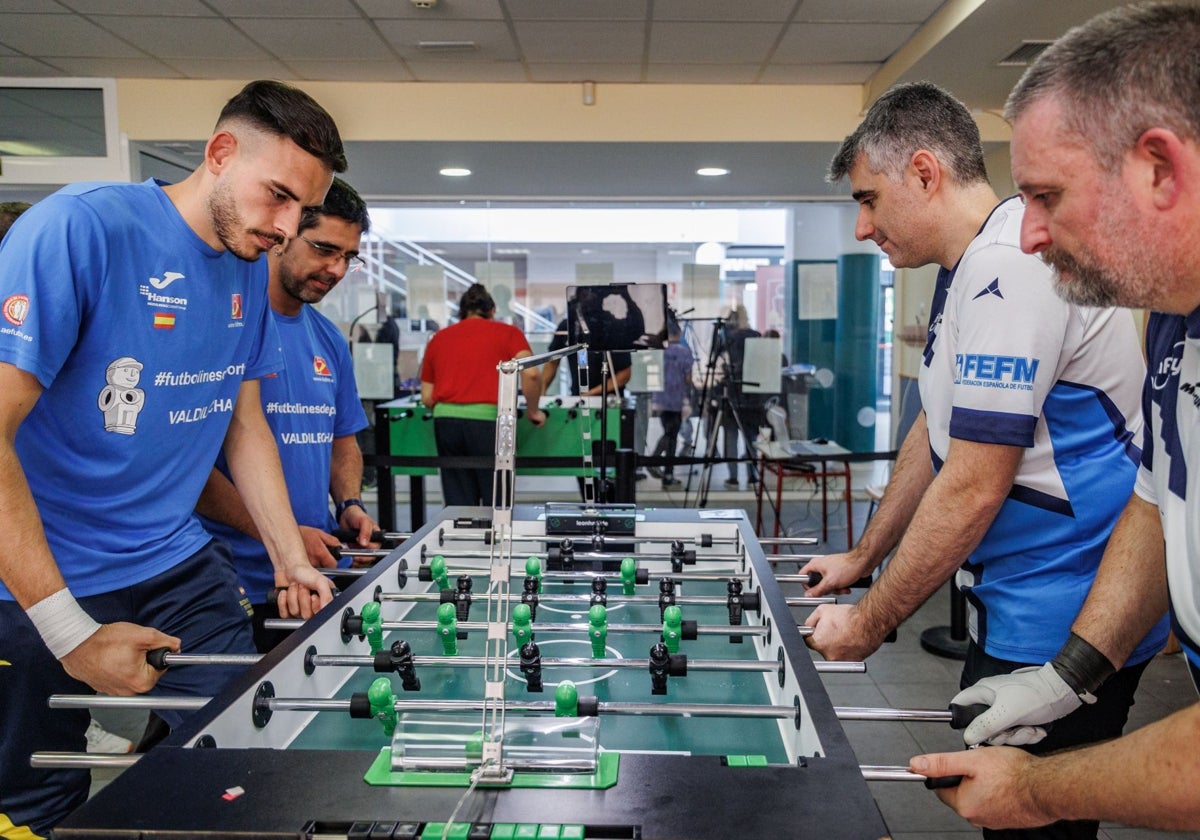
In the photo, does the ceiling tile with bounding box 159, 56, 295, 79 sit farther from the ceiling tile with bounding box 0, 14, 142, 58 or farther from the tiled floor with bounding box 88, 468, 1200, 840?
the tiled floor with bounding box 88, 468, 1200, 840

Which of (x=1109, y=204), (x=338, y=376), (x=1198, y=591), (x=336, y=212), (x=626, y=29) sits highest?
(x=626, y=29)

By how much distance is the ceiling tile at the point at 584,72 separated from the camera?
15.9 ft

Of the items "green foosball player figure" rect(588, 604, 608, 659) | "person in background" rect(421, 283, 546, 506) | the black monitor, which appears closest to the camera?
"green foosball player figure" rect(588, 604, 608, 659)

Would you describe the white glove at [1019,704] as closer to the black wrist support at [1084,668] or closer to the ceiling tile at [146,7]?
the black wrist support at [1084,668]

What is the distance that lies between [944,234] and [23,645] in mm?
1894

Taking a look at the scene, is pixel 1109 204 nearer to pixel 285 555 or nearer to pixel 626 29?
pixel 285 555

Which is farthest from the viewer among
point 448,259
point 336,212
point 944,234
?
point 448,259

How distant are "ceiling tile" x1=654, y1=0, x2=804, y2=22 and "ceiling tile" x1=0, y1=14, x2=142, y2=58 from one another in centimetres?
286

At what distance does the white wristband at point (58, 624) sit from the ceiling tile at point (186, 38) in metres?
3.69

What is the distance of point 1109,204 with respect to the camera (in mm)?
982

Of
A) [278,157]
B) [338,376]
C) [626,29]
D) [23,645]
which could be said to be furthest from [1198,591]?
[626,29]

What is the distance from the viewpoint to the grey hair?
2.99 feet

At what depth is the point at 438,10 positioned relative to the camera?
4027 millimetres

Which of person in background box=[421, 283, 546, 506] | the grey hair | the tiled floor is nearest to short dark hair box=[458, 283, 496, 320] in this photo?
person in background box=[421, 283, 546, 506]
